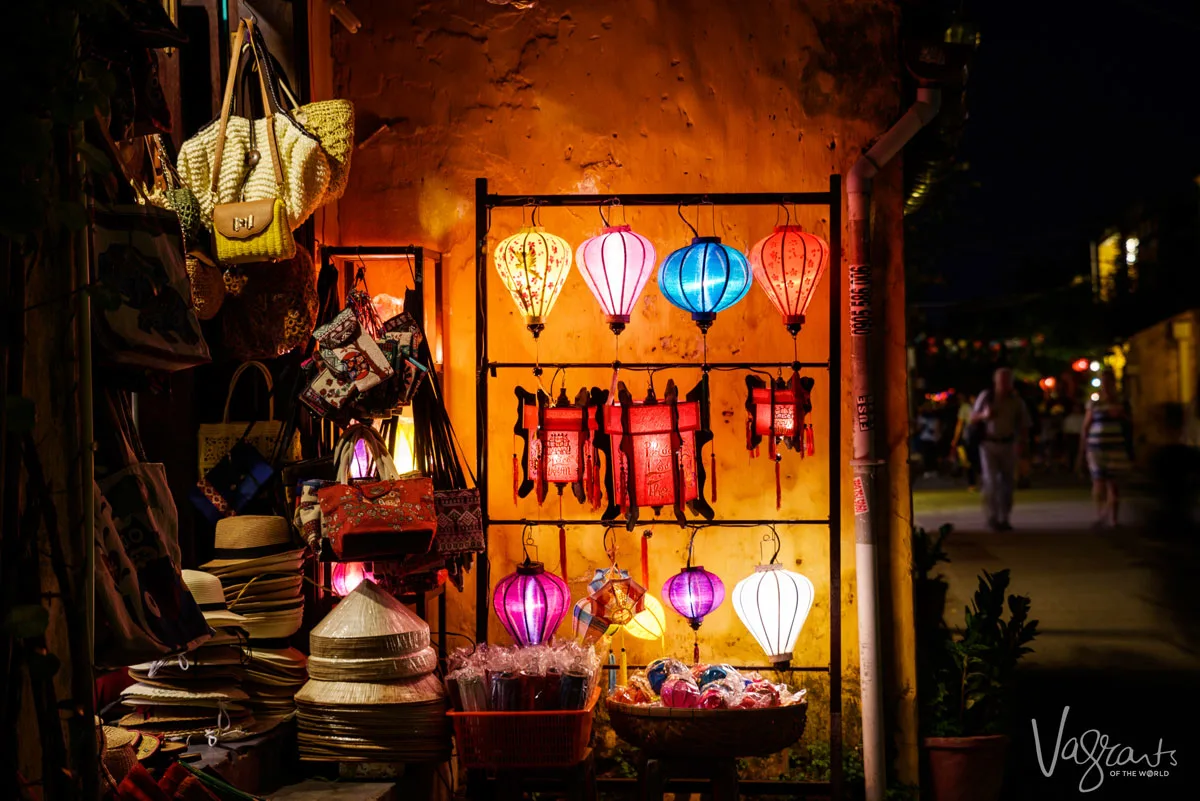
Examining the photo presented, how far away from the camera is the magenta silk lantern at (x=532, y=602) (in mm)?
6082

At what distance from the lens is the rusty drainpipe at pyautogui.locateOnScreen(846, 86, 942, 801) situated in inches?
255

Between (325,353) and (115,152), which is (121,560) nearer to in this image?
(115,152)

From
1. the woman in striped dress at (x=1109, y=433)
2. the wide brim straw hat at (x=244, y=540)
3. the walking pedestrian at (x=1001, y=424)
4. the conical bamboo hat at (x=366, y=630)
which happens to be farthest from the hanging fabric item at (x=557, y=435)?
the woman in striped dress at (x=1109, y=433)

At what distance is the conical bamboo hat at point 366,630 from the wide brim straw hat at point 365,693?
0.13 m

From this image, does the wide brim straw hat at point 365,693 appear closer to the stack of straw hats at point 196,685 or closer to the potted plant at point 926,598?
the stack of straw hats at point 196,685

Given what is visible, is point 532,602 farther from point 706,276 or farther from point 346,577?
point 706,276

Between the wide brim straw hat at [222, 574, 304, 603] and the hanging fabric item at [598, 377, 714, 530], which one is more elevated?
the hanging fabric item at [598, 377, 714, 530]

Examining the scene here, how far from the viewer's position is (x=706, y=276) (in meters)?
5.85

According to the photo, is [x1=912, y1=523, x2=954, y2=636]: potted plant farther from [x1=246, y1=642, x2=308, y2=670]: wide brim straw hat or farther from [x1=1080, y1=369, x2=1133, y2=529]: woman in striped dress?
[x1=1080, y1=369, x2=1133, y2=529]: woman in striped dress

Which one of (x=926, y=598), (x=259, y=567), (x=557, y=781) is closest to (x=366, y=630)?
(x=259, y=567)

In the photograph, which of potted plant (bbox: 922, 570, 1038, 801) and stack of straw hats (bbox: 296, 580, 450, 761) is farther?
potted plant (bbox: 922, 570, 1038, 801)

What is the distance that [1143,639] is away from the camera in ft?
34.1

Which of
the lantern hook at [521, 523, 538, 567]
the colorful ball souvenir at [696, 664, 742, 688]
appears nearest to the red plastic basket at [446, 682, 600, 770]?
the colorful ball souvenir at [696, 664, 742, 688]

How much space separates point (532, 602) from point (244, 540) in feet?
4.97
